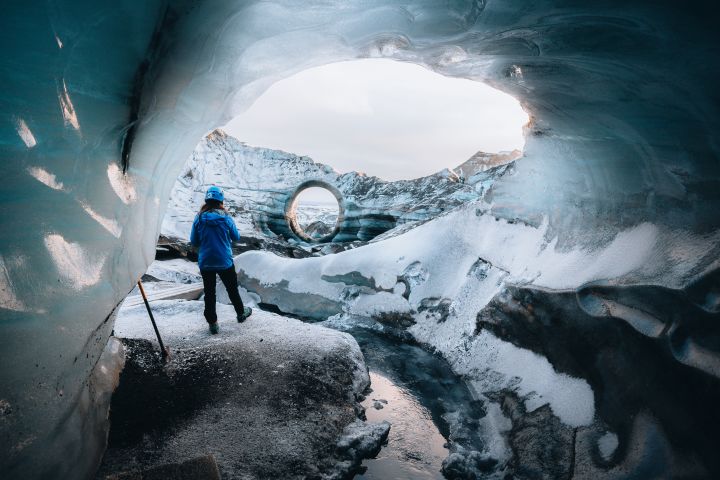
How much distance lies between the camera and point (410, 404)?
108 inches

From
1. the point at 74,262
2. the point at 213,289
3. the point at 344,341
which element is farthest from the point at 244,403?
the point at 213,289

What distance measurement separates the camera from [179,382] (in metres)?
2.47

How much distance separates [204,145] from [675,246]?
61.3ft

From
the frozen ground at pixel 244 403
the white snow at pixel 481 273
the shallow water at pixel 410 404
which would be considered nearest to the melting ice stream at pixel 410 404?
the shallow water at pixel 410 404

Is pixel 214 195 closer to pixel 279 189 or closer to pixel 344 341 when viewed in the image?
pixel 344 341

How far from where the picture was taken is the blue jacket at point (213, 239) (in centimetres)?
344

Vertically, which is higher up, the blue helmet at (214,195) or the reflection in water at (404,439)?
the blue helmet at (214,195)

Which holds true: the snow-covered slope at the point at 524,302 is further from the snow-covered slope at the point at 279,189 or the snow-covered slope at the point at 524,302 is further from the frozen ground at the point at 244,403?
the snow-covered slope at the point at 279,189

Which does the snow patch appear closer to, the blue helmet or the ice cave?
the ice cave

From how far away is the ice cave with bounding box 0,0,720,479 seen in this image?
1.25 meters

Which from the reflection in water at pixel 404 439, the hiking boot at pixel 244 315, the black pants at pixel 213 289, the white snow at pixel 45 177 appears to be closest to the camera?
the white snow at pixel 45 177

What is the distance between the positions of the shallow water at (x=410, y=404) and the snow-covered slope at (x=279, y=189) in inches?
397

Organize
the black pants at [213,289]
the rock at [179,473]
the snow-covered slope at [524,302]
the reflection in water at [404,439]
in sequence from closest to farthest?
the rock at [179,473] → the snow-covered slope at [524,302] → the reflection in water at [404,439] → the black pants at [213,289]

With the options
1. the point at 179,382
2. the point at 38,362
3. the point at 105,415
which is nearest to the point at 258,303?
the point at 179,382
